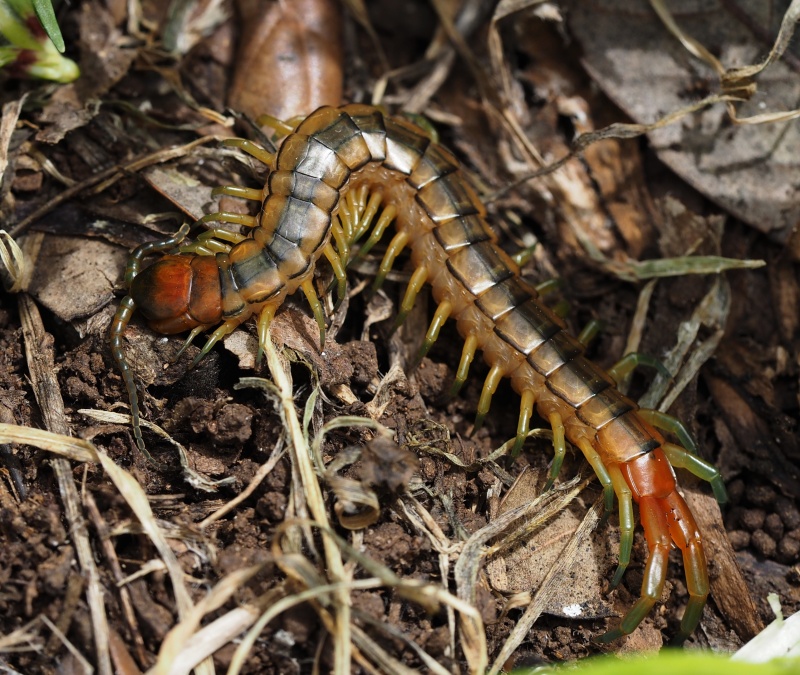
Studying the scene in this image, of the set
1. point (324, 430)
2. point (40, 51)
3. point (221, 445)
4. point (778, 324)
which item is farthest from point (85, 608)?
point (778, 324)

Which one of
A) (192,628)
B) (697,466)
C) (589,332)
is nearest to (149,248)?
(192,628)

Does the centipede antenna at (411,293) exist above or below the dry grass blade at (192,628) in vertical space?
above

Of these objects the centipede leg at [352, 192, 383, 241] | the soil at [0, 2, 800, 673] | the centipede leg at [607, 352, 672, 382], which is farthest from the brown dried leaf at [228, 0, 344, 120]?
the centipede leg at [607, 352, 672, 382]

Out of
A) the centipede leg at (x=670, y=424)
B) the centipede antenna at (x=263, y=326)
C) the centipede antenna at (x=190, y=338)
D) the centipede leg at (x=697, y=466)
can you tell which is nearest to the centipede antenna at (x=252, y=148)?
the centipede antenna at (x=263, y=326)

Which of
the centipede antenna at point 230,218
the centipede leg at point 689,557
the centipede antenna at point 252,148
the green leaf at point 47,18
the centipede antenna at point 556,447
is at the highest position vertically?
the green leaf at point 47,18

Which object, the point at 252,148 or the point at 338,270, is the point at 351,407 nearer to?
the point at 338,270

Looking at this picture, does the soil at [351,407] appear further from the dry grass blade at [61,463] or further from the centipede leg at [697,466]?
the centipede leg at [697,466]
